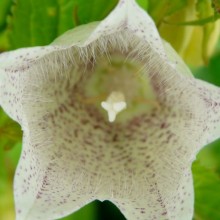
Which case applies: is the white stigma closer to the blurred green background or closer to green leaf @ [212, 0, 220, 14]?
the blurred green background

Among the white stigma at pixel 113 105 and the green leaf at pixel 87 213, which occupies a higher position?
the white stigma at pixel 113 105

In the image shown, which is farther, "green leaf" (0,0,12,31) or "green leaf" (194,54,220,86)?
"green leaf" (194,54,220,86)

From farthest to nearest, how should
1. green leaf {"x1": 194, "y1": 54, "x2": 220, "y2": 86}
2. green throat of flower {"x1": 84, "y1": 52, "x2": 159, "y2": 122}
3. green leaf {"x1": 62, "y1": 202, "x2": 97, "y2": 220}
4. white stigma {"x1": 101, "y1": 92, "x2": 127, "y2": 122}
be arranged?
green leaf {"x1": 194, "y1": 54, "x2": 220, "y2": 86} < green leaf {"x1": 62, "y1": 202, "x2": 97, "y2": 220} < green throat of flower {"x1": 84, "y1": 52, "x2": 159, "y2": 122} < white stigma {"x1": 101, "y1": 92, "x2": 127, "y2": 122}

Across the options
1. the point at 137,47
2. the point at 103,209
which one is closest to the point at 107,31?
the point at 137,47

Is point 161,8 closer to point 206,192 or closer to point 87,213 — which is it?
point 206,192

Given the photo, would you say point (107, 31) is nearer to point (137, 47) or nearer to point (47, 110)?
point (137, 47)

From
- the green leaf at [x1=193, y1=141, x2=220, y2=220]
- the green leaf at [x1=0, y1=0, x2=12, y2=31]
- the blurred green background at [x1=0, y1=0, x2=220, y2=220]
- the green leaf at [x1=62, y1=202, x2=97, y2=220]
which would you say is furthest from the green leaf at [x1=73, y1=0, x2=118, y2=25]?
the green leaf at [x1=62, y1=202, x2=97, y2=220]

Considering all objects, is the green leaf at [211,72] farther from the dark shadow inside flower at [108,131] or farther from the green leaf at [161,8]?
the green leaf at [161,8]

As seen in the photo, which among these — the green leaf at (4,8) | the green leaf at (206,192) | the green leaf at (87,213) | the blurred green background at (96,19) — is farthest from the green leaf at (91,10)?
the green leaf at (87,213)
